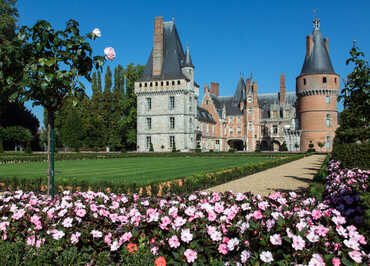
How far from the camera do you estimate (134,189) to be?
8875mm

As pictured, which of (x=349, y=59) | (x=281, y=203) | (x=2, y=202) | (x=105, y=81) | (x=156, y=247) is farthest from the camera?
(x=105, y=81)

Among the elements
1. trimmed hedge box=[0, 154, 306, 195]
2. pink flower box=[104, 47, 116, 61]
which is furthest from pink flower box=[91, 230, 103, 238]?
trimmed hedge box=[0, 154, 306, 195]

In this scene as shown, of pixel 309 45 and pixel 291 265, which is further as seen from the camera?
pixel 309 45

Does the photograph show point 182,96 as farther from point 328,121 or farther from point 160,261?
point 160,261

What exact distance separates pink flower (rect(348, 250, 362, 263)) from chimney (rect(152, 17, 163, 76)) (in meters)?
42.1

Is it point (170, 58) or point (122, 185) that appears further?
point (170, 58)

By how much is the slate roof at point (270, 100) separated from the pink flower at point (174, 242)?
185ft

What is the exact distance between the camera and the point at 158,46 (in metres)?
43.2

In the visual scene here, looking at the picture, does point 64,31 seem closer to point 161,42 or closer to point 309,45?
point 161,42

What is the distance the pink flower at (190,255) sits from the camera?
10.1ft

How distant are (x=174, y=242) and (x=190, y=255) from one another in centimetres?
20

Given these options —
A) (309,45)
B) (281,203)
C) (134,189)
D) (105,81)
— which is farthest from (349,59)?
(105,81)

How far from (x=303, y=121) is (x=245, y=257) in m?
45.3

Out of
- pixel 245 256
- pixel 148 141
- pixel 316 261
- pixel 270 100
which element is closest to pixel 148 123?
pixel 148 141
